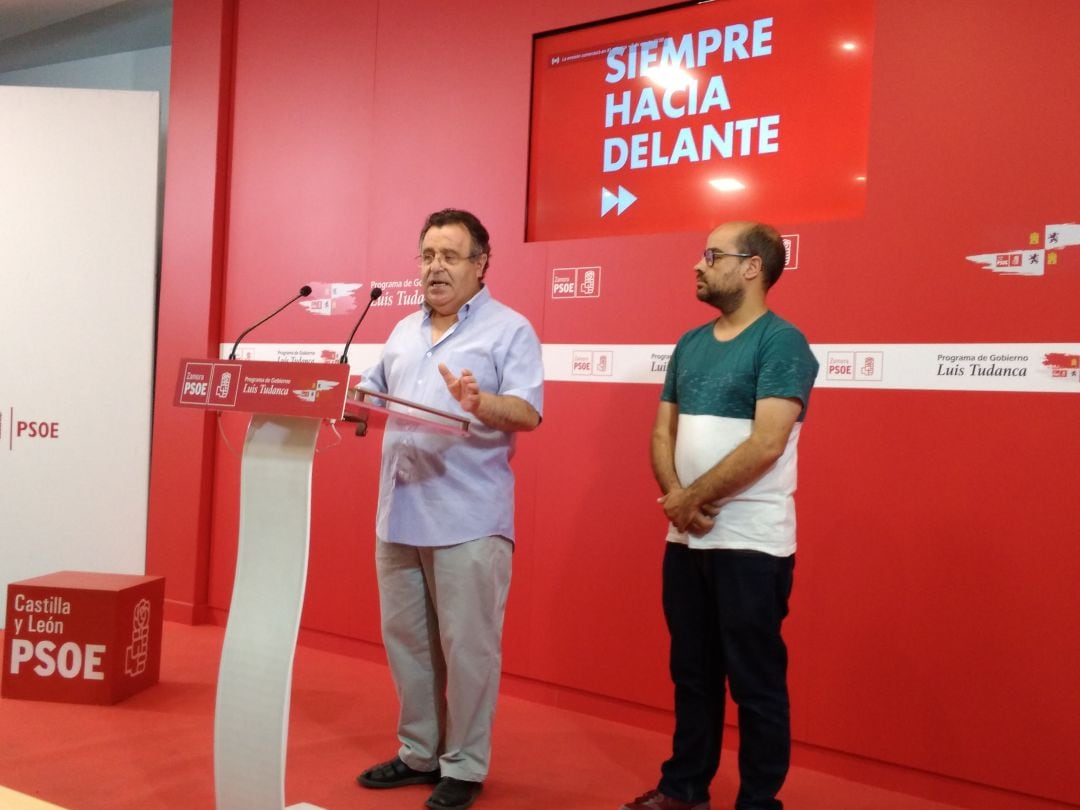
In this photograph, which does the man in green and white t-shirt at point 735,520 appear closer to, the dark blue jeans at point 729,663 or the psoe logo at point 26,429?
the dark blue jeans at point 729,663

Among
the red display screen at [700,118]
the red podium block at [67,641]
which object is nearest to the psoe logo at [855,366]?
the red display screen at [700,118]

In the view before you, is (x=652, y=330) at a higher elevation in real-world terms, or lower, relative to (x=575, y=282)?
lower

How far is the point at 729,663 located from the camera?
2.31 meters

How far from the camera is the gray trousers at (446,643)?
8.11ft

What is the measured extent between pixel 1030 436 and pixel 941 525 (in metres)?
0.33

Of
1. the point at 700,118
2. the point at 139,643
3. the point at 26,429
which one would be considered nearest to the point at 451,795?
the point at 139,643

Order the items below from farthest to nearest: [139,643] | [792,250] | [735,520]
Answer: [139,643], [792,250], [735,520]

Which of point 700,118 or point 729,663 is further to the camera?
point 700,118

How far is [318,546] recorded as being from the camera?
421 cm

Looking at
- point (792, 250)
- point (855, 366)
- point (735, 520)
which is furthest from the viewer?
point (792, 250)

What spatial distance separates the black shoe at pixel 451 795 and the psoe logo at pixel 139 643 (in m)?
1.40

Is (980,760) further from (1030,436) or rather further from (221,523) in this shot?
(221,523)

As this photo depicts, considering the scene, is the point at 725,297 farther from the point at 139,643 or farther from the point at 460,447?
the point at 139,643

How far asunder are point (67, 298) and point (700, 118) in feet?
9.66
